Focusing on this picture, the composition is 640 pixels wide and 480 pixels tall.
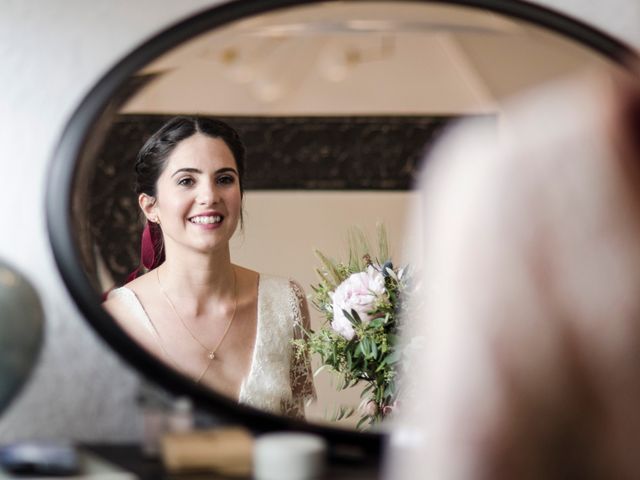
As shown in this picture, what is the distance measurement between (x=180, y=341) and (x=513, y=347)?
622 millimetres

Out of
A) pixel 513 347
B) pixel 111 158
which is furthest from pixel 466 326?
pixel 111 158

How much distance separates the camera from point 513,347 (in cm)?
53

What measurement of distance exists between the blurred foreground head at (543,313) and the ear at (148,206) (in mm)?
583

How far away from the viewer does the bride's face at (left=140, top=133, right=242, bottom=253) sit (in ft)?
3.54

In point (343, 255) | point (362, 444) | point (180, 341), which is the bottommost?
point (362, 444)

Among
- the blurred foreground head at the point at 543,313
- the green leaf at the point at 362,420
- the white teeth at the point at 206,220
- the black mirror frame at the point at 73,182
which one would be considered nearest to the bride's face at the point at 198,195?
the white teeth at the point at 206,220

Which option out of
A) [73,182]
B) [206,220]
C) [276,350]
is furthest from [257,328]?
[73,182]

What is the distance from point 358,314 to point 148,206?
0.97ft

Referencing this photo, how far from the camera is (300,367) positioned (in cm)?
108

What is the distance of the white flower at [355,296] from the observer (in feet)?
3.53

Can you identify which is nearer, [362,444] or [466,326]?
[466,326]

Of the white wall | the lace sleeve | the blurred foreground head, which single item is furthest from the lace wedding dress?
the blurred foreground head

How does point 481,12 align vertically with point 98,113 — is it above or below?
above

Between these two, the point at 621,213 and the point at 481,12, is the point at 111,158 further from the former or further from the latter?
the point at 621,213
